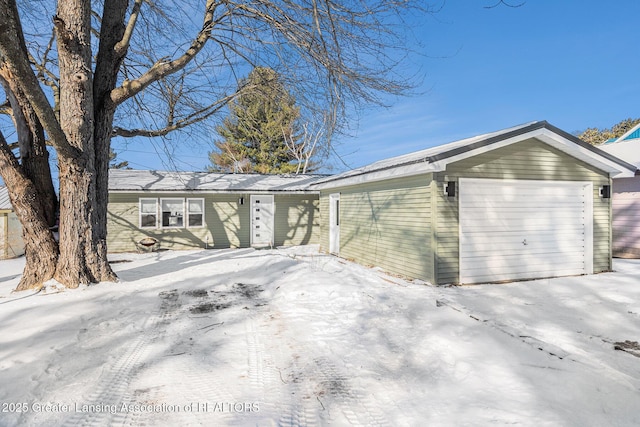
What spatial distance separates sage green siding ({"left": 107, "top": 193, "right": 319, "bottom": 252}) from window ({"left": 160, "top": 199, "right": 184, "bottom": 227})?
0.21m

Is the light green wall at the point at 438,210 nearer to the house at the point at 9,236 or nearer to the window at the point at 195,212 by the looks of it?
the window at the point at 195,212

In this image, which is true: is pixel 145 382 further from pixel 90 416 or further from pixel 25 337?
Answer: pixel 25 337

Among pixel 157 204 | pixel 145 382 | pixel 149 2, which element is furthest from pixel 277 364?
pixel 157 204

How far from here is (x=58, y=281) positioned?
18.8ft

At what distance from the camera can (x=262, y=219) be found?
13.8m

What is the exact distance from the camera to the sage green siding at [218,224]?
12578 mm

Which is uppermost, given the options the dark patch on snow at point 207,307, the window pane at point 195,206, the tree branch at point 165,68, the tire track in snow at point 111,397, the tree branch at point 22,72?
the tree branch at point 165,68

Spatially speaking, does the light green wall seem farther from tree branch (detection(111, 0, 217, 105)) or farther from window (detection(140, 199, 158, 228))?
window (detection(140, 199, 158, 228))

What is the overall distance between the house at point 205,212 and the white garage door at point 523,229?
7.72 m

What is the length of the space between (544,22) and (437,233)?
13.3 feet

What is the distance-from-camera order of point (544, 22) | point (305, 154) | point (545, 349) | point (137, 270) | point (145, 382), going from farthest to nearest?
1. point (305, 154)
2. point (137, 270)
3. point (544, 22)
4. point (545, 349)
5. point (145, 382)

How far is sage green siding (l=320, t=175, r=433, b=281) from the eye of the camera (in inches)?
272

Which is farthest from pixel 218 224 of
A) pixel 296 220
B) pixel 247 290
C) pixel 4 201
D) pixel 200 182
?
pixel 4 201

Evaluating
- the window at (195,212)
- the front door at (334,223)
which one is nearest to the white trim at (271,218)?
the window at (195,212)
